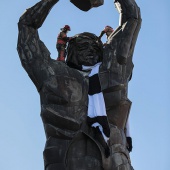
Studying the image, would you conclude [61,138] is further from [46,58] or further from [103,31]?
[103,31]

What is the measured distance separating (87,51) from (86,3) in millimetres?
831

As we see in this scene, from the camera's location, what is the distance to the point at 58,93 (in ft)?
30.9

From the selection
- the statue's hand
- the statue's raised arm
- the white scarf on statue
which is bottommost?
the white scarf on statue

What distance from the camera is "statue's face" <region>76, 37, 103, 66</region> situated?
10.2 m

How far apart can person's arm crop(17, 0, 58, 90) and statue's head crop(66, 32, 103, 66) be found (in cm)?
56

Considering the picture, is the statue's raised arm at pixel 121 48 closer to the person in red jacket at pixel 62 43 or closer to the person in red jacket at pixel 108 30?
the person in red jacket at pixel 108 30

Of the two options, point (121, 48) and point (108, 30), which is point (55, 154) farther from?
point (108, 30)

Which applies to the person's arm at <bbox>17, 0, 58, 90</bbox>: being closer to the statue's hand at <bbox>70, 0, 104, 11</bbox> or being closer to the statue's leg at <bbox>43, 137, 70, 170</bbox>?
the statue's hand at <bbox>70, 0, 104, 11</bbox>

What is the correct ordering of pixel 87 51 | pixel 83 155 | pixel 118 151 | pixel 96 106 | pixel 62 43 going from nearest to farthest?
pixel 83 155
pixel 118 151
pixel 96 106
pixel 87 51
pixel 62 43

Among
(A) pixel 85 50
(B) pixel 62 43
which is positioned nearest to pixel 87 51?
(A) pixel 85 50

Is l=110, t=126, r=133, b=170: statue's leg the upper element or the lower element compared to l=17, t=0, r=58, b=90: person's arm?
lower

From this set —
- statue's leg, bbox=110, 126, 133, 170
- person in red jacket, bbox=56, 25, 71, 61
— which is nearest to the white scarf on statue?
statue's leg, bbox=110, 126, 133, 170

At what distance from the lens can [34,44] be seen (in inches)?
391

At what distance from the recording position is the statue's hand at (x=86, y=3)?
10.3 m
